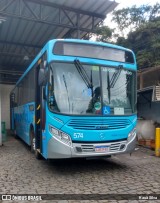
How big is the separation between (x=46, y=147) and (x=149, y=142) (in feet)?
20.5

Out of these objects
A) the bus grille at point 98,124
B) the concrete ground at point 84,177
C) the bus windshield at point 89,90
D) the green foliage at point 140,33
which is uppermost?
the green foliage at point 140,33

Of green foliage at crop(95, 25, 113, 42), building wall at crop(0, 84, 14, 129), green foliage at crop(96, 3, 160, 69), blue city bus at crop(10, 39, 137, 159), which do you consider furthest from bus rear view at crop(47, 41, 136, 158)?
green foliage at crop(95, 25, 113, 42)

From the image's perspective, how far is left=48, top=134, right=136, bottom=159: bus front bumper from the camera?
20.5ft

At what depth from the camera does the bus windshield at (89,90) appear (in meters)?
6.37

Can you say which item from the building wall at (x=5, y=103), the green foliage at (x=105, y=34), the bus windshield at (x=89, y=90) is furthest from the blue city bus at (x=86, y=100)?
the green foliage at (x=105, y=34)

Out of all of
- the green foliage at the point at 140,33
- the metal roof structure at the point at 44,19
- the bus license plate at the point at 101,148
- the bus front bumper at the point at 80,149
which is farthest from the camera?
the green foliage at the point at 140,33

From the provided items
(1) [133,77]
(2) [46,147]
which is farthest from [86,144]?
(1) [133,77]

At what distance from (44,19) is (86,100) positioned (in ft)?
23.3

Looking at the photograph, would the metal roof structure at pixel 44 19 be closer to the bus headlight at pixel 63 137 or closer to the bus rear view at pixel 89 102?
the bus rear view at pixel 89 102

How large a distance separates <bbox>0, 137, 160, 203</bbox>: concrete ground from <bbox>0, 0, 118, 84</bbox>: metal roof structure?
6203 mm

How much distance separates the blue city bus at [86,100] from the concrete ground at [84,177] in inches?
Answer: 21.9

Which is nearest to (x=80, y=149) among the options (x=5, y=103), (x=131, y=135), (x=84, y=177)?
(x=84, y=177)

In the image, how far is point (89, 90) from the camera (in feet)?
21.7

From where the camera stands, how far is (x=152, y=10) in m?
28.6
